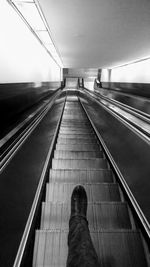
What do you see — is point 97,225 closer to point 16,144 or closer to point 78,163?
point 16,144

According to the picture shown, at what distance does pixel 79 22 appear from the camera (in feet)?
14.0

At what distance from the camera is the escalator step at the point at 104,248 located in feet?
5.44

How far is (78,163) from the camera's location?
353 cm

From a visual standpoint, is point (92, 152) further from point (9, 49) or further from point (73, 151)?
point (9, 49)

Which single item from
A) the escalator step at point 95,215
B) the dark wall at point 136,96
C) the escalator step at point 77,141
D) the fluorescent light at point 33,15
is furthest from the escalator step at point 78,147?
the fluorescent light at point 33,15

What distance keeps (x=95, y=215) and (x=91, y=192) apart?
0.43 m

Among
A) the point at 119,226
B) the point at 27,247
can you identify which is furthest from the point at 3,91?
the point at 119,226

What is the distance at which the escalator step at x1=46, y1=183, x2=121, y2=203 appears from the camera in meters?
2.57

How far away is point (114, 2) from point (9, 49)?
2242 mm

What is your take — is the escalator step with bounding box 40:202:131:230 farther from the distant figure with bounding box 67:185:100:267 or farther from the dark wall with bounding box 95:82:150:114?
the dark wall with bounding box 95:82:150:114

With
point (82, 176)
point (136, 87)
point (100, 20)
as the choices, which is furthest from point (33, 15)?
point (136, 87)

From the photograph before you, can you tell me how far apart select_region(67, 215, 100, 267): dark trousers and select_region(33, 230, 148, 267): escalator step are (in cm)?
34

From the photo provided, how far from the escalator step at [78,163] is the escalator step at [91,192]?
2.82 ft

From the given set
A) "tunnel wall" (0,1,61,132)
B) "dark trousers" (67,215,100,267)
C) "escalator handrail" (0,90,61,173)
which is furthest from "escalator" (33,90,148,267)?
"tunnel wall" (0,1,61,132)
